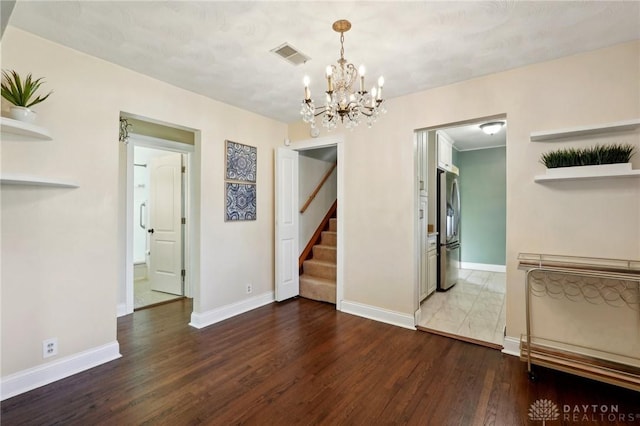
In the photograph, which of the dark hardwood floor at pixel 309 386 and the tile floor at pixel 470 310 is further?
the tile floor at pixel 470 310

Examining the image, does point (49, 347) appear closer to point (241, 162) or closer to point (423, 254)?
point (241, 162)

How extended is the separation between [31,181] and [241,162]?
2.00 m

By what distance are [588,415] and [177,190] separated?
4846 millimetres

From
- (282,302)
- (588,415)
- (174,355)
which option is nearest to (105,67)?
(174,355)

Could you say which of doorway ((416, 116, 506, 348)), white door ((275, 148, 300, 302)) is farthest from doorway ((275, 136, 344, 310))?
doorway ((416, 116, 506, 348))

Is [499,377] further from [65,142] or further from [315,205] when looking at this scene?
[65,142]

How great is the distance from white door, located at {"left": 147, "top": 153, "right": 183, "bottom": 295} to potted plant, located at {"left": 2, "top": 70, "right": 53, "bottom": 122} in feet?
7.48

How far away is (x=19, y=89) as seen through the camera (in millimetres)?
1902

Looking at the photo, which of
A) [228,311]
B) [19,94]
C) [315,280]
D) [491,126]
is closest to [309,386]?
[228,311]

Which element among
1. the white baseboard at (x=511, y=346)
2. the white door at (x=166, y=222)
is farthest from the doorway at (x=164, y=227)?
the white baseboard at (x=511, y=346)

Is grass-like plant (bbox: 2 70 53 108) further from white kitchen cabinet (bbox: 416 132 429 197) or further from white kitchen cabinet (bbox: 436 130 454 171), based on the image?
white kitchen cabinet (bbox: 436 130 454 171)

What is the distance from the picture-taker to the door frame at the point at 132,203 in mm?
3590

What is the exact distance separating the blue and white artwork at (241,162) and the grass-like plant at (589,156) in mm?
3073

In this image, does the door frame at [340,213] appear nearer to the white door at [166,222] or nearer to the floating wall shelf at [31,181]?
the white door at [166,222]
